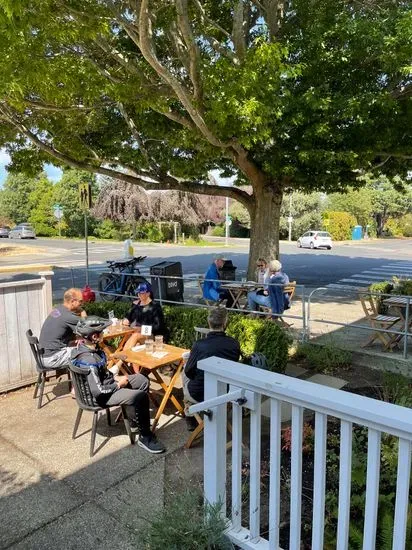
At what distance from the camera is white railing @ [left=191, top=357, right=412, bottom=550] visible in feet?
5.46

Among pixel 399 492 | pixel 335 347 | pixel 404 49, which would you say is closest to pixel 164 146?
pixel 404 49

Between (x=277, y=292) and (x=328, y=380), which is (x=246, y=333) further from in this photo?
(x=277, y=292)

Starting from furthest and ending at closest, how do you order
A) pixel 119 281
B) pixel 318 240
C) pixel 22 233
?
pixel 22 233, pixel 318 240, pixel 119 281

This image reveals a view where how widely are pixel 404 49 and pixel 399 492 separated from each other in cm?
749

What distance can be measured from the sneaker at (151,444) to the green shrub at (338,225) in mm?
44281

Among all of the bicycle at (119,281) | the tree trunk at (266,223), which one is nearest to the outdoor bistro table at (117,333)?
the bicycle at (119,281)

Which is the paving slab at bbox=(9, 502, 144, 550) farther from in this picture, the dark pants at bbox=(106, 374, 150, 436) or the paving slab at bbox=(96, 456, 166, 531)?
the dark pants at bbox=(106, 374, 150, 436)

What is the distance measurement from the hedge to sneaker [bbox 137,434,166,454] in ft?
6.48

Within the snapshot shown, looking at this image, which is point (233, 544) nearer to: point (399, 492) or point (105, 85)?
point (399, 492)

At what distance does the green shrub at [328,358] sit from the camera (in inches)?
239

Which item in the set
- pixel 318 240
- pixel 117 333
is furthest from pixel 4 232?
pixel 117 333

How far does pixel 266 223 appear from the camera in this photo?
10.8 m

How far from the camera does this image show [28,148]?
12.1 meters

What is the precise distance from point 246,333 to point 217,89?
3747 millimetres
